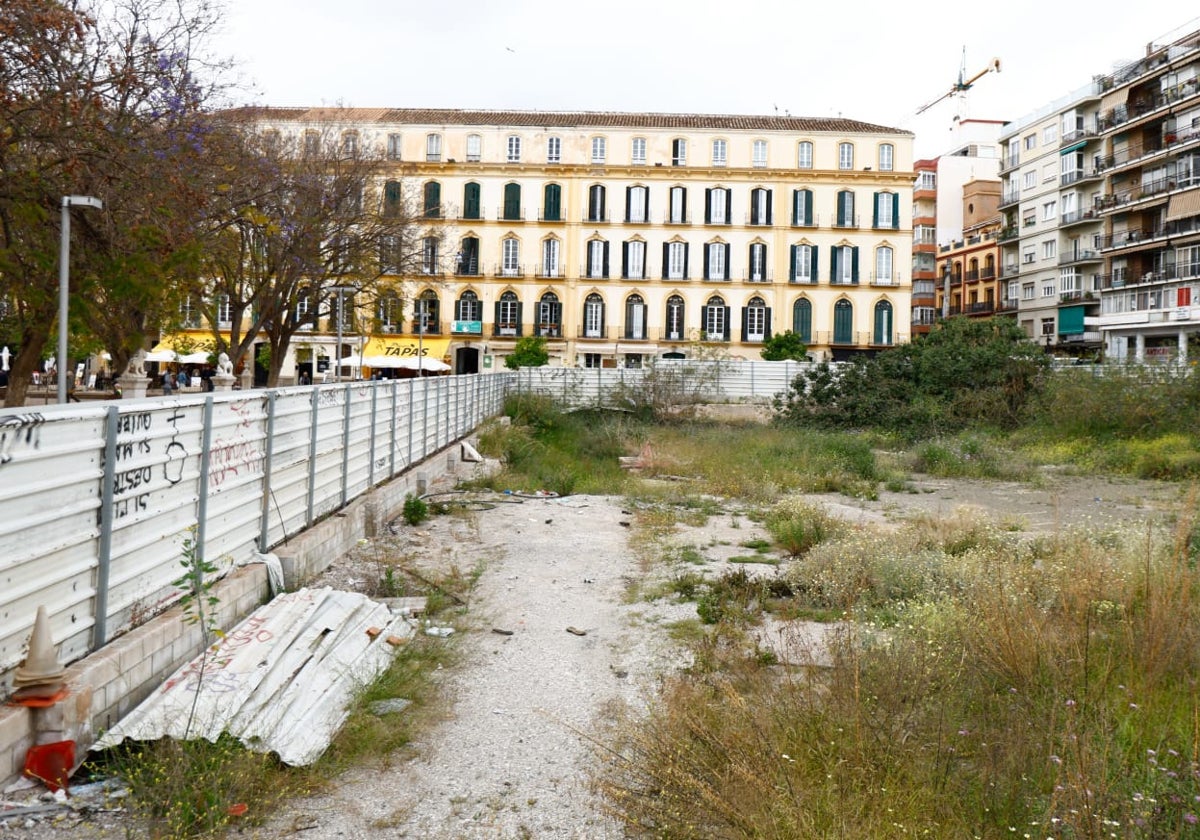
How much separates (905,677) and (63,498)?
164 inches

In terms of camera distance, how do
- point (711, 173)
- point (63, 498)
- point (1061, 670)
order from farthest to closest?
point (711, 173) < point (1061, 670) < point (63, 498)

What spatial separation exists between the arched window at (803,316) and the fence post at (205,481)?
1990 inches

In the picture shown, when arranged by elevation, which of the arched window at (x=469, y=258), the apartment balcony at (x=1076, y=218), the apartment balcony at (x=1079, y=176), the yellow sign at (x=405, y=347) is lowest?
the yellow sign at (x=405, y=347)

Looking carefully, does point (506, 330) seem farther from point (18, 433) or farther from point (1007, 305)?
point (18, 433)

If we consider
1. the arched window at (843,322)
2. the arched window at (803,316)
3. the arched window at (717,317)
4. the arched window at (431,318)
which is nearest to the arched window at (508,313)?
the arched window at (431,318)

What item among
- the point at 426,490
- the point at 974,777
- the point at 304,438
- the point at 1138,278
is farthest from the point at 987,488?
the point at 1138,278

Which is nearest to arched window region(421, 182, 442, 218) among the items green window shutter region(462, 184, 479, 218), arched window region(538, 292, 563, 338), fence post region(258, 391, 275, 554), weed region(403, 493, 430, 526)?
green window shutter region(462, 184, 479, 218)

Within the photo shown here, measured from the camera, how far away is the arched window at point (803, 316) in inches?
2152

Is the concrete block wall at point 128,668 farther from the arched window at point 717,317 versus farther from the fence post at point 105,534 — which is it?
the arched window at point 717,317

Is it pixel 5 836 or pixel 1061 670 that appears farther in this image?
pixel 1061 670

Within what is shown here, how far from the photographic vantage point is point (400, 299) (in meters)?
32.6

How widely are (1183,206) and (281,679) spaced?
1988 inches

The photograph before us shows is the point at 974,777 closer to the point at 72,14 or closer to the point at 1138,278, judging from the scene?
the point at 72,14

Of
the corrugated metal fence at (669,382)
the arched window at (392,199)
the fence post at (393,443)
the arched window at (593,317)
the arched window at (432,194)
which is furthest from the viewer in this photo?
the arched window at (593,317)
